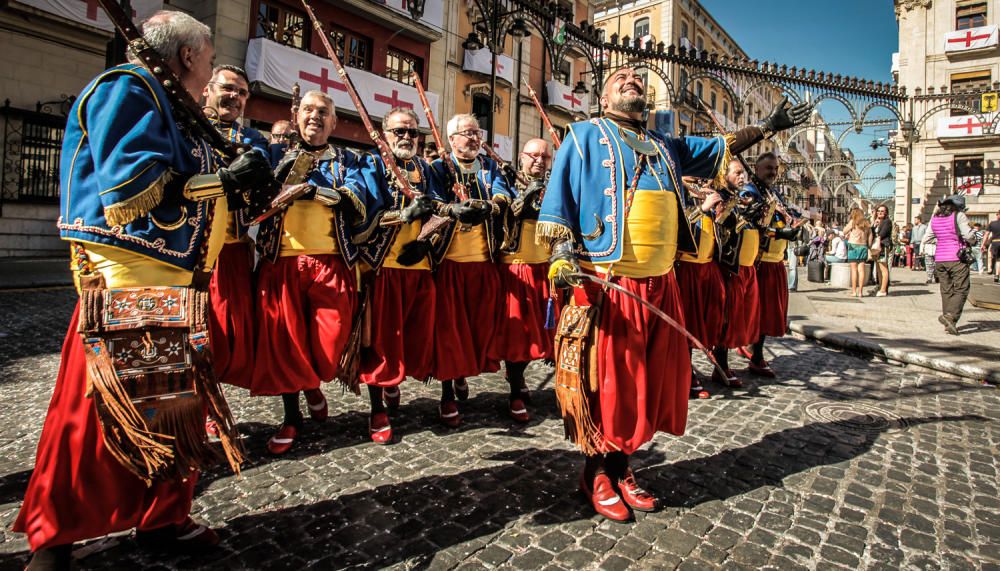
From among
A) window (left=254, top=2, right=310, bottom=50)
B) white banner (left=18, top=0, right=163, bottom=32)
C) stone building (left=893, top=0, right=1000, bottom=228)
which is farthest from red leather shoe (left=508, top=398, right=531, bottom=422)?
stone building (left=893, top=0, right=1000, bottom=228)

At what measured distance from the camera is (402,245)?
12.9 ft

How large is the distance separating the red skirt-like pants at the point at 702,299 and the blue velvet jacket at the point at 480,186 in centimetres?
178

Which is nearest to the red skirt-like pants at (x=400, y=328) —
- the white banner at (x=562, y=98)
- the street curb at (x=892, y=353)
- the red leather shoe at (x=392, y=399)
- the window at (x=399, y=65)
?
the red leather shoe at (x=392, y=399)

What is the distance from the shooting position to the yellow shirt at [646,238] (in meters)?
2.80

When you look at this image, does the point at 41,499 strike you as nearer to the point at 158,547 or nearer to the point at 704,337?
the point at 158,547

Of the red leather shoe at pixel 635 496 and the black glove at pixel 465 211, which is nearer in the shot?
the red leather shoe at pixel 635 496

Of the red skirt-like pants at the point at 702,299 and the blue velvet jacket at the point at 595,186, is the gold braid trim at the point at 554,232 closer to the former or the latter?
the blue velvet jacket at the point at 595,186

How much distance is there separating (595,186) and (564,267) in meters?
0.53

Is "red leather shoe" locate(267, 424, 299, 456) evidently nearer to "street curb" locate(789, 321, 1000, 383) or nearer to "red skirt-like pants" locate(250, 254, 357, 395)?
"red skirt-like pants" locate(250, 254, 357, 395)

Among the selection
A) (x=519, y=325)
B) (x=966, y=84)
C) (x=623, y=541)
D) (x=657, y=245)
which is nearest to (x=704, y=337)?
(x=519, y=325)

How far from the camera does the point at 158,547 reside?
2262 millimetres

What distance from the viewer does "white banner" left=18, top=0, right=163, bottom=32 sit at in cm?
1099

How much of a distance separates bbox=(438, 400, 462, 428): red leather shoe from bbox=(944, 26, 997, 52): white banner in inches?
1412

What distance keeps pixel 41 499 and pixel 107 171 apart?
116 centimetres
